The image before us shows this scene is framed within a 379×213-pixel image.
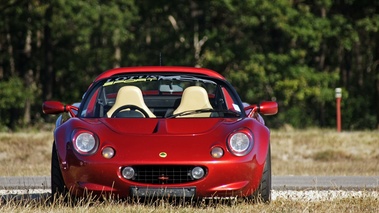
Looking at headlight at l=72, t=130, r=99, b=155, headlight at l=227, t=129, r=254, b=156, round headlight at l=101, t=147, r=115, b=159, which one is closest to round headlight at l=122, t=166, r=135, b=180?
round headlight at l=101, t=147, r=115, b=159

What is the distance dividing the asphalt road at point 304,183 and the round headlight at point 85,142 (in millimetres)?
3101

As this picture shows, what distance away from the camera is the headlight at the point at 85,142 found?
985 cm

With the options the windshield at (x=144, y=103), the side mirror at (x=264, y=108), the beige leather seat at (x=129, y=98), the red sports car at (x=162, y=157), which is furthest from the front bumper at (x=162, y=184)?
the beige leather seat at (x=129, y=98)

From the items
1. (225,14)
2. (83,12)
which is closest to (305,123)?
(225,14)

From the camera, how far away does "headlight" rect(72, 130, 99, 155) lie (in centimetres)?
985

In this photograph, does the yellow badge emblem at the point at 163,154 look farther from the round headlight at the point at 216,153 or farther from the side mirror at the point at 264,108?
the side mirror at the point at 264,108

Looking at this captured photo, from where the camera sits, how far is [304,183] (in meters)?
14.8

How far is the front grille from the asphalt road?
3.32 m

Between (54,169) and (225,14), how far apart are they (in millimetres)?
32610

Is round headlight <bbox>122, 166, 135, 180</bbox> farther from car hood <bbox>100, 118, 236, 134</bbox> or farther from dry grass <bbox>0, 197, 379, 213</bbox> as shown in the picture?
car hood <bbox>100, 118, 236, 134</bbox>

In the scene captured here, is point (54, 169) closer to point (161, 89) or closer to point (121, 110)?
point (121, 110)

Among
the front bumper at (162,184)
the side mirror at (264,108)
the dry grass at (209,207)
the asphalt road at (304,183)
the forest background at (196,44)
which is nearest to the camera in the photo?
the dry grass at (209,207)

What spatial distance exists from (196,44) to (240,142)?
3134cm

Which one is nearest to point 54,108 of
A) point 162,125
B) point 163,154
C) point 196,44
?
point 162,125
